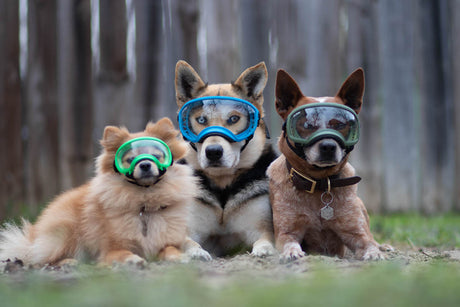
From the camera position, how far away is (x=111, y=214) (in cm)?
368

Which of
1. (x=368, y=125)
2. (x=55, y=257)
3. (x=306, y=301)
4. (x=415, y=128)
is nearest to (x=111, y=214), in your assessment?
(x=55, y=257)

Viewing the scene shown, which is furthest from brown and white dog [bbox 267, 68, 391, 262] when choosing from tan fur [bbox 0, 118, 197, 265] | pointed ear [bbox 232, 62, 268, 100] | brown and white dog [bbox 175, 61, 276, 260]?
tan fur [bbox 0, 118, 197, 265]

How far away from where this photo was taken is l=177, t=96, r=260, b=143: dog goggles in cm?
427

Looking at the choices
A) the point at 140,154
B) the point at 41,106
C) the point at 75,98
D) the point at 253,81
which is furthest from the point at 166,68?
the point at 140,154

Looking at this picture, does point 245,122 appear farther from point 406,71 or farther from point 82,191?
point 406,71

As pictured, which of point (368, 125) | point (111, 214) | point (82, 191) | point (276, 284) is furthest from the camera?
point (368, 125)

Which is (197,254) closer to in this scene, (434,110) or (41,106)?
(41,106)

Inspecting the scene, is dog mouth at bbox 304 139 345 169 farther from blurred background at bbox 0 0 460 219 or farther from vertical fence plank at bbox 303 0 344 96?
vertical fence plank at bbox 303 0 344 96

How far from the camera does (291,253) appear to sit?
357cm

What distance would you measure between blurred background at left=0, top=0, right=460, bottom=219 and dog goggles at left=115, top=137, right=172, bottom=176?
7.42 ft

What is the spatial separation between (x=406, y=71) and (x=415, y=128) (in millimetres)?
877

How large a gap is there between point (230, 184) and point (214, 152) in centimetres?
46

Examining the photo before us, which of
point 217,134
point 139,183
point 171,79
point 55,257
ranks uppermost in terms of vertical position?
point 171,79

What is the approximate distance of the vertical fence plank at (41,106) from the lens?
19.9 ft
